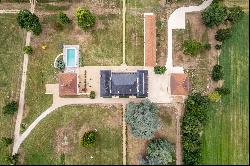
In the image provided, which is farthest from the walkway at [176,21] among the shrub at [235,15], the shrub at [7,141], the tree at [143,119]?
the shrub at [7,141]

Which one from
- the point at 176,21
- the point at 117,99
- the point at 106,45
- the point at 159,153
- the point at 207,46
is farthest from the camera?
the point at 176,21

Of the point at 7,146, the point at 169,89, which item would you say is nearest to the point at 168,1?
the point at 169,89

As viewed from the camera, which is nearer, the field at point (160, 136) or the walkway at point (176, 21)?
the field at point (160, 136)

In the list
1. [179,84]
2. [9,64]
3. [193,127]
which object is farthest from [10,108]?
[193,127]

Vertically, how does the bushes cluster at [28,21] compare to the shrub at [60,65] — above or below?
above

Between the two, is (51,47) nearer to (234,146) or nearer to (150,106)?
(150,106)

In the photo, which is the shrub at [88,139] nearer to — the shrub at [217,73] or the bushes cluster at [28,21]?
the bushes cluster at [28,21]

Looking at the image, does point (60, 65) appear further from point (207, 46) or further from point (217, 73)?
point (217, 73)
